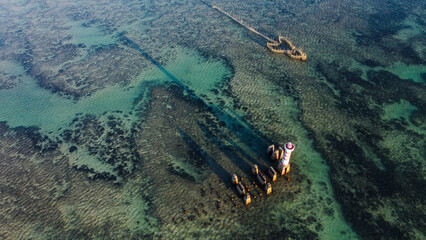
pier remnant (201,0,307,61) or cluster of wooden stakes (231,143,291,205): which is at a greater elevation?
pier remnant (201,0,307,61)

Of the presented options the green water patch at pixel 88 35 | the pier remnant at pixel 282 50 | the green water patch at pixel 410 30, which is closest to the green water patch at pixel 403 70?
the pier remnant at pixel 282 50

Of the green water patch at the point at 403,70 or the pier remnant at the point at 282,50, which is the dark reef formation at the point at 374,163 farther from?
the pier remnant at the point at 282,50

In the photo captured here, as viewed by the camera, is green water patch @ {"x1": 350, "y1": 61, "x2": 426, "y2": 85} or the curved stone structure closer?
green water patch @ {"x1": 350, "y1": 61, "x2": 426, "y2": 85}

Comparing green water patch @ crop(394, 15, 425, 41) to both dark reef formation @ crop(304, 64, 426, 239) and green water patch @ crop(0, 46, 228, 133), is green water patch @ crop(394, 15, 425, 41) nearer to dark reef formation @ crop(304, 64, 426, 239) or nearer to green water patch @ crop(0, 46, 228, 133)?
dark reef formation @ crop(304, 64, 426, 239)

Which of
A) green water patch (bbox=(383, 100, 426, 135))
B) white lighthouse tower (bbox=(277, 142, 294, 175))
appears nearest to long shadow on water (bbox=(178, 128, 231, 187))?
white lighthouse tower (bbox=(277, 142, 294, 175))

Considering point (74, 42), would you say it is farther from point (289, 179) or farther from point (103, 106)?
point (289, 179)

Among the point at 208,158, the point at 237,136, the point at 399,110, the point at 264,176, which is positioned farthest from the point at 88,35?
the point at 399,110

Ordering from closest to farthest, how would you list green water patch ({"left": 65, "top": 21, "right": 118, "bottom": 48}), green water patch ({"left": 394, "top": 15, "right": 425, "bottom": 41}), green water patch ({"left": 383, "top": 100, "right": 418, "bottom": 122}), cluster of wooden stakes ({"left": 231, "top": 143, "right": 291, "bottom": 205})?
cluster of wooden stakes ({"left": 231, "top": 143, "right": 291, "bottom": 205})
green water patch ({"left": 383, "top": 100, "right": 418, "bottom": 122})
green water patch ({"left": 394, "top": 15, "right": 425, "bottom": 41})
green water patch ({"left": 65, "top": 21, "right": 118, "bottom": 48})

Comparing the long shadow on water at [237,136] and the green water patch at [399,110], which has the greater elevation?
the green water patch at [399,110]

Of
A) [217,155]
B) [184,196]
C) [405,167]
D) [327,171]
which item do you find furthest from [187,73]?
[405,167]
